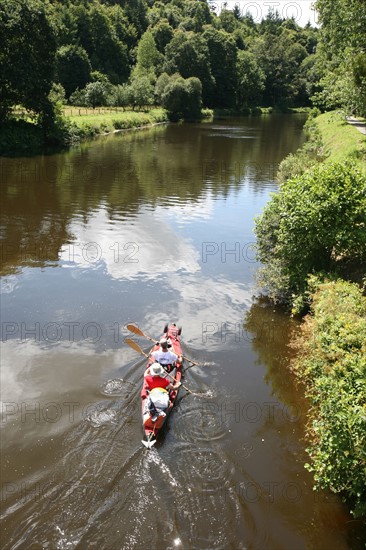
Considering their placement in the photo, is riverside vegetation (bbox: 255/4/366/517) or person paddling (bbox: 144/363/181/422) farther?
person paddling (bbox: 144/363/181/422)

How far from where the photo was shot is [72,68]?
78.7m

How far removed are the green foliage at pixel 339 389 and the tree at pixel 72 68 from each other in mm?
78355

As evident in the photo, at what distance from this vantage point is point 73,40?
90125mm

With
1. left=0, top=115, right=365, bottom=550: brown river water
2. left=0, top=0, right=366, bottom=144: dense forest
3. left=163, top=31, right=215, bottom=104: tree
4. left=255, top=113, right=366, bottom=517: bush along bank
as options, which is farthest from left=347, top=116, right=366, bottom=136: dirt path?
left=163, top=31, right=215, bottom=104: tree

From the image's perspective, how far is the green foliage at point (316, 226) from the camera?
586 inches

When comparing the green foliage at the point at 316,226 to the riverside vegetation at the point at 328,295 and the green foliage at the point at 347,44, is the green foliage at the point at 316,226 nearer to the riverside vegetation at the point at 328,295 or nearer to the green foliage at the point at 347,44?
the riverside vegetation at the point at 328,295

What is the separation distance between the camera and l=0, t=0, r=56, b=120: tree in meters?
40.4

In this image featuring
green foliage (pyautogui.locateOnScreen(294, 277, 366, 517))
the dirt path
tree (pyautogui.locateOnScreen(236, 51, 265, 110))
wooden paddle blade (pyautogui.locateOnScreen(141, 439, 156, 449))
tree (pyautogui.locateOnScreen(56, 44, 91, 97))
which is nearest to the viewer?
green foliage (pyautogui.locateOnScreen(294, 277, 366, 517))

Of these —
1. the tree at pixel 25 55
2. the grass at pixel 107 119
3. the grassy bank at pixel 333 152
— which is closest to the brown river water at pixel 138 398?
the grassy bank at pixel 333 152

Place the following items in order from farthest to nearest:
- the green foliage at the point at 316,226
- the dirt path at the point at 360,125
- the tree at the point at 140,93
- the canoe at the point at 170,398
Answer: the tree at the point at 140,93, the dirt path at the point at 360,125, the green foliage at the point at 316,226, the canoe at the point at 170,398

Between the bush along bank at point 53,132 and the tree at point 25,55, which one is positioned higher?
the tree at point 25,55

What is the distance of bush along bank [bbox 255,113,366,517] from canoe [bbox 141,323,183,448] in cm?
343

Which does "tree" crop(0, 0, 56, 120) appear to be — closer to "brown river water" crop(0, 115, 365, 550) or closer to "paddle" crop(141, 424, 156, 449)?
"brown river water" crop(0, 115, 365, 550)

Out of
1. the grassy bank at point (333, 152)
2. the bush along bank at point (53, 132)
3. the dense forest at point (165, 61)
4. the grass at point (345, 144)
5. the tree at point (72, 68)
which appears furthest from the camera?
the tree at point (72, 68)
